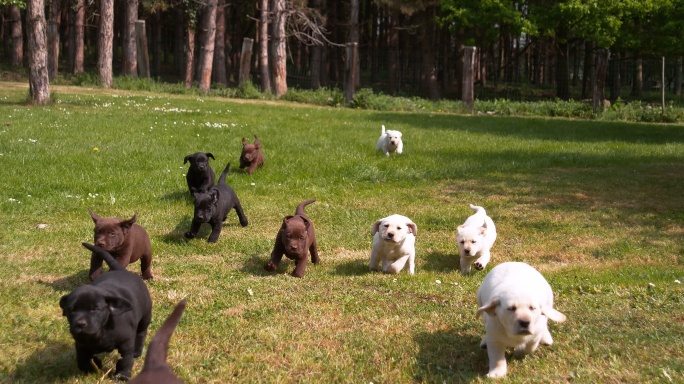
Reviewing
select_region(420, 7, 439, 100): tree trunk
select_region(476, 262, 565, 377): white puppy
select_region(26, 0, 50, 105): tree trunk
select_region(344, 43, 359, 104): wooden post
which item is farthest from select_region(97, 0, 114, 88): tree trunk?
select_region(476, 262, 565, 377): white puppy

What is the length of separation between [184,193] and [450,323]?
19.1ft

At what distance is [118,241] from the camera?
620 cm

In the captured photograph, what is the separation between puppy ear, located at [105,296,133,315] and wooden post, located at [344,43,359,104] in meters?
23.1

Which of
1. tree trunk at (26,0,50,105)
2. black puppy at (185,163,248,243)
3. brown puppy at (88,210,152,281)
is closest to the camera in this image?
brown puppy at (88,210,152,281)

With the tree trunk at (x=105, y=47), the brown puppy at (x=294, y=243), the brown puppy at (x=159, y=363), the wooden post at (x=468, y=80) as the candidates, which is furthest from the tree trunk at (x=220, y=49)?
the brown puppy at (x=159, y=363)

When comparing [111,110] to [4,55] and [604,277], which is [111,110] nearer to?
[604,277]

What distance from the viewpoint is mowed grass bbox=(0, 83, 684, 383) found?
197 inches

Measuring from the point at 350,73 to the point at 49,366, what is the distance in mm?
23356

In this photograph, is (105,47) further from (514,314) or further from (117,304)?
(514,314)

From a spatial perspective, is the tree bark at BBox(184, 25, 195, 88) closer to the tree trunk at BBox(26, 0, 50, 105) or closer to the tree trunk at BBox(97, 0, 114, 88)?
the tree trunk at BBox(97, 0, 114, 88)

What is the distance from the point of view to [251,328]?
5547 millimetres

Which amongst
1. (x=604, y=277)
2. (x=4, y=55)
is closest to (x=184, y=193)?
(x=604, y=277)

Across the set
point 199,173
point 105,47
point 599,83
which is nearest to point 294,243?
point 199,173

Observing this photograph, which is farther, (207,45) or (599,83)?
(207,45)
